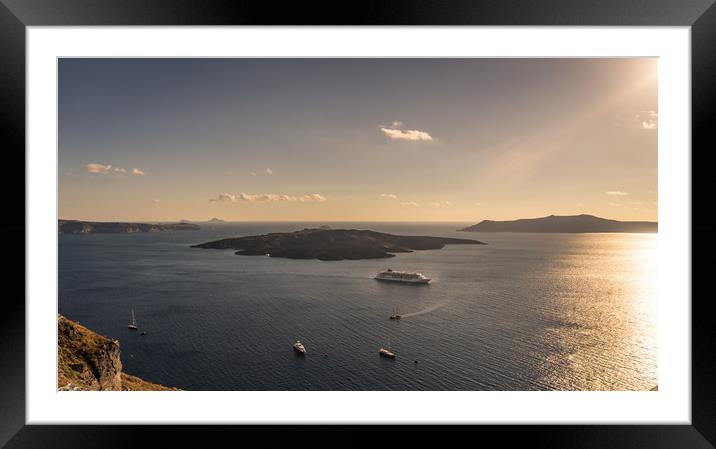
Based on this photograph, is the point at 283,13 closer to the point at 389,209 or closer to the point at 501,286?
the point at 389,209

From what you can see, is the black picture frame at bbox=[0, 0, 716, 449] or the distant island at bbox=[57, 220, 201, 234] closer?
the black picture frame at bbox=[0, 0, 716, 449]

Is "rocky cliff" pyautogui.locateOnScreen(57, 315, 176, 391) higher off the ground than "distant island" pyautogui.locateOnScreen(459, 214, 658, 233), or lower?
lower

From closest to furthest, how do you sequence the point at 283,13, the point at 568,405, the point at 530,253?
1. the point at 283,13
2. the point at 568,405
3. the point at 530,253

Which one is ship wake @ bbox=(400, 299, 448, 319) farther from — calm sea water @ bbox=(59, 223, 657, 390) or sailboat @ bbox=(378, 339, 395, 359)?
sailboat @ bbox=(378, 339, 395, 359)

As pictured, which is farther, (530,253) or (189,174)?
(530,253)

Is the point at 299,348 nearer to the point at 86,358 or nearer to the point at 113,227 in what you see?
the point at 86,358

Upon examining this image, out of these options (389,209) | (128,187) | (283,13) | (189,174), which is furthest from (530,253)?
(283,13)

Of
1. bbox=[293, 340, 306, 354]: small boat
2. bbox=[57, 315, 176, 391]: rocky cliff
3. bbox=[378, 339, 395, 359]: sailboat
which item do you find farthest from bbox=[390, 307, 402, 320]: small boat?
bbox=[57, 315, 176, 391]: rocky cliff
